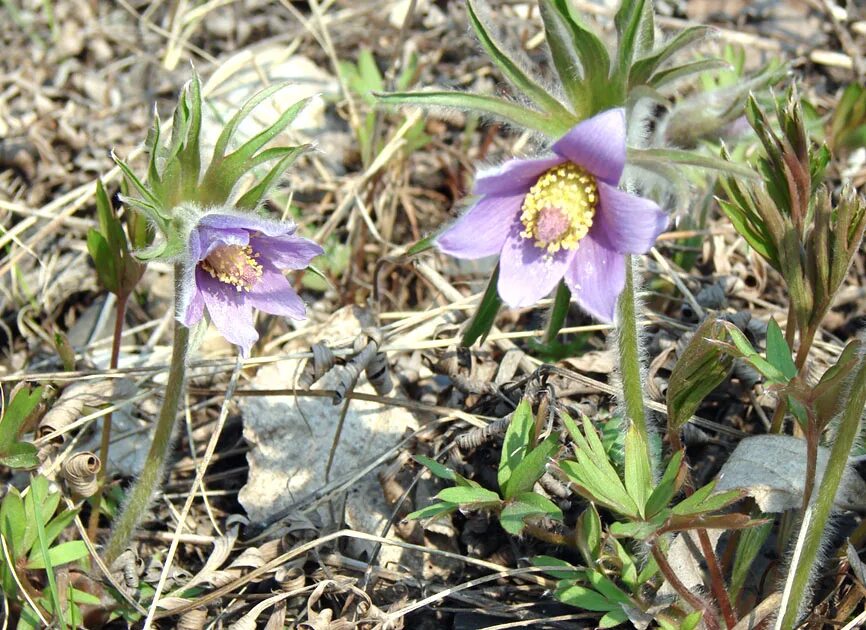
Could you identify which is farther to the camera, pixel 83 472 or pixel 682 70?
pixel 83 472

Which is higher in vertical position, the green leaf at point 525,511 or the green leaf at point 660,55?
the green leaf at point 660,55

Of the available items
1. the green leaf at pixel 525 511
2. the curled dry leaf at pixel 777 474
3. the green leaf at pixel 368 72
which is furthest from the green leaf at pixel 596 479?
the green leaf at pixel 368 72

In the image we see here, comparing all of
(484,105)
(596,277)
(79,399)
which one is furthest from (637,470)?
→ (79,399)

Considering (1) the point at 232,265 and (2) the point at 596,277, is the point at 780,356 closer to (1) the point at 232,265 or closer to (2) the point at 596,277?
(2) the point at 596,277

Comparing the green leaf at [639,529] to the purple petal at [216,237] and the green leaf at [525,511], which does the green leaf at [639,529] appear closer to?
the green leaf at [525,511]

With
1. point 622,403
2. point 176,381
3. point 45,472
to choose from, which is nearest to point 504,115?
point 622,403

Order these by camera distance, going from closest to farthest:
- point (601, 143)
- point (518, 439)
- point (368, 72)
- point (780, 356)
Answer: point (601, 143)
point (780, 356)
point (518, 439)
point (368, 72)
